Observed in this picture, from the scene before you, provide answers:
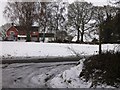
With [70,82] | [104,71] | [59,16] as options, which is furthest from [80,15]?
[70,82]

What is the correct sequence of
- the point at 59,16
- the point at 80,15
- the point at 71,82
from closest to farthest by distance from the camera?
the point at 71,82, the point at 59,16, the point at 80,15

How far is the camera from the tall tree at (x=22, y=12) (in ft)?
181

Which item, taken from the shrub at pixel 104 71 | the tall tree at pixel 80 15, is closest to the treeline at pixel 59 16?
the tall tree at pixel 80 15

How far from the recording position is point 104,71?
12102 millimetres

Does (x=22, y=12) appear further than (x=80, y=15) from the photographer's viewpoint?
No

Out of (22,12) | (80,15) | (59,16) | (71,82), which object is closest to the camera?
(71,82)

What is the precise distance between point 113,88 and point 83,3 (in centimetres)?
6346

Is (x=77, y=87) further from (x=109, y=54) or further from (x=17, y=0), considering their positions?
(x=17, y=0)

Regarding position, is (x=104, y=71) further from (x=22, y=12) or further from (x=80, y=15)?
(x=80, y=15)

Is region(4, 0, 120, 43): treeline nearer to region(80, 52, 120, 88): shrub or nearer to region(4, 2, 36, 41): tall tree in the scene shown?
region(4, 2, 36, 41): tall tree

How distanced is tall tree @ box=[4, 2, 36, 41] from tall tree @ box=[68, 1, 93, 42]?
16.8 m

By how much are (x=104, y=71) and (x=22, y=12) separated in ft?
148

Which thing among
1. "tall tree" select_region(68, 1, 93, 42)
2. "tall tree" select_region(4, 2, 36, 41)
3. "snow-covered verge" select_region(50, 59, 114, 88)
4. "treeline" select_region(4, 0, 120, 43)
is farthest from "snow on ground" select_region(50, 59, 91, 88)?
"tall tree" select_region(68, 1, 93, 42)

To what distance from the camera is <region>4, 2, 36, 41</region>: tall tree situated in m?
55.2
